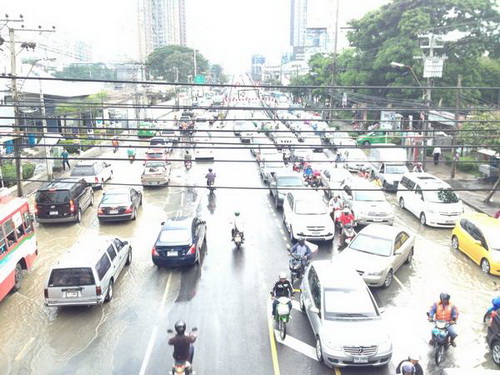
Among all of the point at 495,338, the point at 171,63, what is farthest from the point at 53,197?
the point at 171,63

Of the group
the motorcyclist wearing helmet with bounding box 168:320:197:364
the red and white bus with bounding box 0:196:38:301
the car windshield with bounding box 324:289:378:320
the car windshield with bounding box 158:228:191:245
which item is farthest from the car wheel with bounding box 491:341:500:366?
the red and white bus with bounding box 0:196:38:301

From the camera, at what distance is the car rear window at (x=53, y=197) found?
19.3 metres

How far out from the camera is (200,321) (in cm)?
1186

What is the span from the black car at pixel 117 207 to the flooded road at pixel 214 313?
53 cm

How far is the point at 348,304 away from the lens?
10.3 metres

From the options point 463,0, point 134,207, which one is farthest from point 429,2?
point 134,207

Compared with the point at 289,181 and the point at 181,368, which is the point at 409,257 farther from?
the point at 181,368

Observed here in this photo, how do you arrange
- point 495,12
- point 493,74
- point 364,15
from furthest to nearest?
point 364,15 < point 493,74 < point 495,12

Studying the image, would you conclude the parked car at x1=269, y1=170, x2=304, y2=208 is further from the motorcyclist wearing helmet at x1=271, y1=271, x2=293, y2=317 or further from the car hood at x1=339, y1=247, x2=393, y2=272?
the motorcyclist wearing helmet at x1=271, y1=271, x2=293, y2=317

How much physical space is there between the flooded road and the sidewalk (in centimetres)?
454

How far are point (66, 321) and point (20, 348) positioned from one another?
1287 mm

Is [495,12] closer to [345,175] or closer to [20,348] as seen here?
[345,175]

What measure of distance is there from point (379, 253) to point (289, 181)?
28.6ft

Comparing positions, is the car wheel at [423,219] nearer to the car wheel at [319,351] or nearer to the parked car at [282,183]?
the parked car at [282,183]
